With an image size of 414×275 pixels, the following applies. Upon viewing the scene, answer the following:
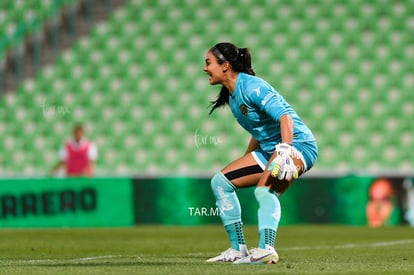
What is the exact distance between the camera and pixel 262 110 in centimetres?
705

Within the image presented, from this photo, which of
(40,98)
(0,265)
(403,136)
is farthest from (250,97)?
(40,98)

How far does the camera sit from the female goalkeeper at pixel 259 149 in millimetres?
6922

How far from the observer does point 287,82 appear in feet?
60.4

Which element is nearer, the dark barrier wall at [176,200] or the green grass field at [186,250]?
the green grass field at [186,250]

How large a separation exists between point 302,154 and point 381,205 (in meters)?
8.31

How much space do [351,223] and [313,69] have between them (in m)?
4.14

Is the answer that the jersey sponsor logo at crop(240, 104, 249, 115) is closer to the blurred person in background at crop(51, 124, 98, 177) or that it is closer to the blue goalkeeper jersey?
the blue goalkeeper jersey

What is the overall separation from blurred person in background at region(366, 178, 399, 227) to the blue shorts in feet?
26.5

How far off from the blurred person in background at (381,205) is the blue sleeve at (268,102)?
27.7ft

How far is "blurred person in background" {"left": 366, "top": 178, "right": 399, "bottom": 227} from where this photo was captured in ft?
49.7

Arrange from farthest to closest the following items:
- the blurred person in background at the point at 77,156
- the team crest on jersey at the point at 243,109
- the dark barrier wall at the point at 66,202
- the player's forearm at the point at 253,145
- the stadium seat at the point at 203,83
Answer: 1. the stadium seat at the point at 203,83
2. the blurred person in background at the point at 77,156
3. the dark barrier wall at the point at 66,202
4. the player's forearm at the point at 253,145
5. the team crest on jersey at the point at 243,109

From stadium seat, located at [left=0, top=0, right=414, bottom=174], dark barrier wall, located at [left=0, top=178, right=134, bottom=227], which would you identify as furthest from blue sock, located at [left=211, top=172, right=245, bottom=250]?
stadium seat, located at [left=0, top=0, right=414, bottom=174]

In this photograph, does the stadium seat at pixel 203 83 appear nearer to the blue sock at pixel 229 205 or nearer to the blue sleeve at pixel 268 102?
the blue sock at pixel 229 205

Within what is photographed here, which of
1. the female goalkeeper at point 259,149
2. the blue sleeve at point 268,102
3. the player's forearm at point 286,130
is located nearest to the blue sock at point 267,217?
the female goalkeeper at point 259,149
